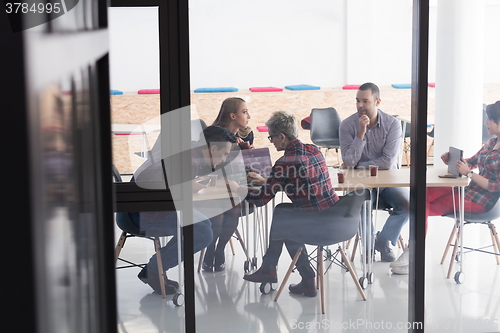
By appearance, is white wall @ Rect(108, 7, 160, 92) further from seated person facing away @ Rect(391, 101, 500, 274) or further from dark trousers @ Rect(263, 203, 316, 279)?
seated person facing away @ Rect(391, 101, 500, 274)

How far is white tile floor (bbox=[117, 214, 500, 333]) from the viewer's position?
2412mm

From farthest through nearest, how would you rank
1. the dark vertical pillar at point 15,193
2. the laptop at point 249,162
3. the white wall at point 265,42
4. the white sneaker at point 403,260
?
the white sneaker at point 403,260 < the laptop at point 249,162 < the white wall at point 265,42 < the dark vertical pillar at point 15,193

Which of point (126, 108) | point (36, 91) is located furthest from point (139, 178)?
point (36, 91)

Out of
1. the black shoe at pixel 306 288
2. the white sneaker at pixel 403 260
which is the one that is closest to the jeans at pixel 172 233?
the black shoe at pixel 306 288

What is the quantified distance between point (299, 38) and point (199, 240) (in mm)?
1023

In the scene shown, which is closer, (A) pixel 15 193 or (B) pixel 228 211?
(A) pixel 15 193

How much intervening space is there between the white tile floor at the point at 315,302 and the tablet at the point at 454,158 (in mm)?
238

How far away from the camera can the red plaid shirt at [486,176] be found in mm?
2473

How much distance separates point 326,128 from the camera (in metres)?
2.35

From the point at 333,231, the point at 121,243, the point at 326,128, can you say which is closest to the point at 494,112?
the point at 326,128

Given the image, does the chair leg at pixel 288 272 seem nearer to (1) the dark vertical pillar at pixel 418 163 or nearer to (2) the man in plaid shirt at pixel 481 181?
(1) the dark vertical pillar at pixel 418 163

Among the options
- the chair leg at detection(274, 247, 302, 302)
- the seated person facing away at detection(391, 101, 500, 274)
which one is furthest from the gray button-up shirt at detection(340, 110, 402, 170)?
the chair leg at detection(274, 247, 302, 302)

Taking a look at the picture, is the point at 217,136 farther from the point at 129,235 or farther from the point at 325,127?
the point at 129,235

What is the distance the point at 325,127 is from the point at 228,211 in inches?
23.4
